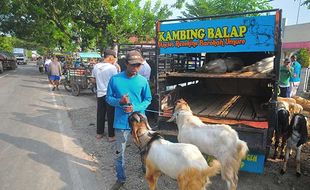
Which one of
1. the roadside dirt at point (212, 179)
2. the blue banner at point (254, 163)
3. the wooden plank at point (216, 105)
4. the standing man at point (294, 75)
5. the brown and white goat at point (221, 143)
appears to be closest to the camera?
the brown and white goat at point (221, 143)

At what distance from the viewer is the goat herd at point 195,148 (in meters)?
3.21

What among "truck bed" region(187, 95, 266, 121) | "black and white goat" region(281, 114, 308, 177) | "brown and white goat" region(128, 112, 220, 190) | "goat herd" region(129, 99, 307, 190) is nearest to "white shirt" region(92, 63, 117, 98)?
"truck bed" region(187, 95, 266, 121)

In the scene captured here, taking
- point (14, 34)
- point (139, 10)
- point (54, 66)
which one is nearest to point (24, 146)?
point (54, 66)

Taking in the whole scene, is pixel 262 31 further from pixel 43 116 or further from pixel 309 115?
pixel 43 116

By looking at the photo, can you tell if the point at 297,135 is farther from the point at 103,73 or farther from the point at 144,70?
the point at 103,73

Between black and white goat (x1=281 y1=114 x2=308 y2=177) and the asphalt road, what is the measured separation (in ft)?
11.0

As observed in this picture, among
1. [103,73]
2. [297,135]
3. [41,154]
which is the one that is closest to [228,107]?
Answer: [297,135]

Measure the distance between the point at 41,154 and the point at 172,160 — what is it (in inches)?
145

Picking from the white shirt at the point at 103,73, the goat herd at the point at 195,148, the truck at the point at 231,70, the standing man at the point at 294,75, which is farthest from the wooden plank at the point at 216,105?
the standing man at the point at 294,75

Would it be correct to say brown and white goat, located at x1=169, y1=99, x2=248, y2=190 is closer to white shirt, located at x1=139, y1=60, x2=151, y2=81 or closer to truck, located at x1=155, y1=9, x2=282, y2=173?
truck, located at x1=155, y1=9, x2=282, y2=173

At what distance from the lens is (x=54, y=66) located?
16094mm

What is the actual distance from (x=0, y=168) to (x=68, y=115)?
456cm

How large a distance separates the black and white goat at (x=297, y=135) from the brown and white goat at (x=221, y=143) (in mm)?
1608

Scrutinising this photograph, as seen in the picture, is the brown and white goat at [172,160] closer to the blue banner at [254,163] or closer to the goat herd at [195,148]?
the goat herd at [195,148]
